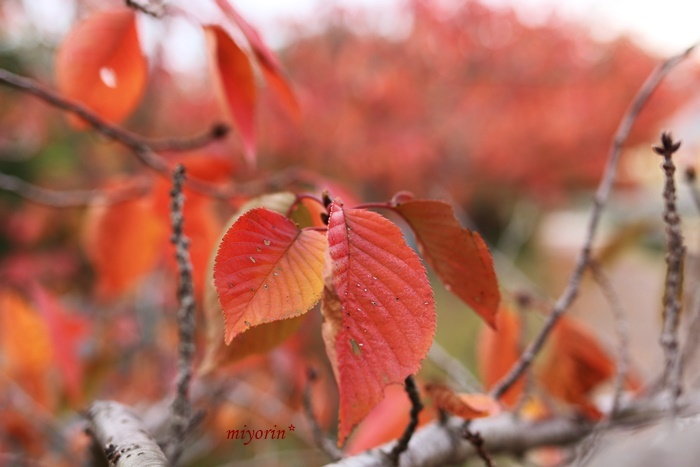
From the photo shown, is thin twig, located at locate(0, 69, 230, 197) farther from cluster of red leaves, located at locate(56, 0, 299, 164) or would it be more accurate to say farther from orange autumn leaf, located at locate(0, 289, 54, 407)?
orange autumn leaf, located at locate(0, 289, 54, 407)

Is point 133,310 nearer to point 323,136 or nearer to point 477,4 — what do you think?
point 323,136

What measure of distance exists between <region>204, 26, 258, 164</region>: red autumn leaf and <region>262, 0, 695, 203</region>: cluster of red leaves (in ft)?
9.23

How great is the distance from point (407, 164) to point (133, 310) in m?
2.65

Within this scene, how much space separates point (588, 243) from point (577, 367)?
216 millimetres

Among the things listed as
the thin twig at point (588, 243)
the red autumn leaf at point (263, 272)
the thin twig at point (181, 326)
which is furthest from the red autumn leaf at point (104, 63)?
the thin twig at point (588, 243)

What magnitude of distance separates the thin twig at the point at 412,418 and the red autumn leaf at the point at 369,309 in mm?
68

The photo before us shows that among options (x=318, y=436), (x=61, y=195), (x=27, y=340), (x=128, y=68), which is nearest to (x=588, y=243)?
(x=318, y=436)

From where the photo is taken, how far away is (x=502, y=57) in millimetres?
4684

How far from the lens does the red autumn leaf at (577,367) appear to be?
71 centimetres

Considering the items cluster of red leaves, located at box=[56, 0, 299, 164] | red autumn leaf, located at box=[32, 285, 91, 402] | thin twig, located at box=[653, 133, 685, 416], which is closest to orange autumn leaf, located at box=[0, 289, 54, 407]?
red autumn leaf, located at box=[32, 285, 91, 402]

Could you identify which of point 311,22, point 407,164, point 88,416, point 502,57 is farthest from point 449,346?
point 88,416

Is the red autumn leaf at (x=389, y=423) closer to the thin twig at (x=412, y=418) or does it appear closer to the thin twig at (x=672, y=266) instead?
the thin twig at (x=412, y=418)

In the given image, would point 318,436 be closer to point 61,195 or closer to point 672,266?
point 672,266

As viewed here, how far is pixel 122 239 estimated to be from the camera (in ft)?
2.81
